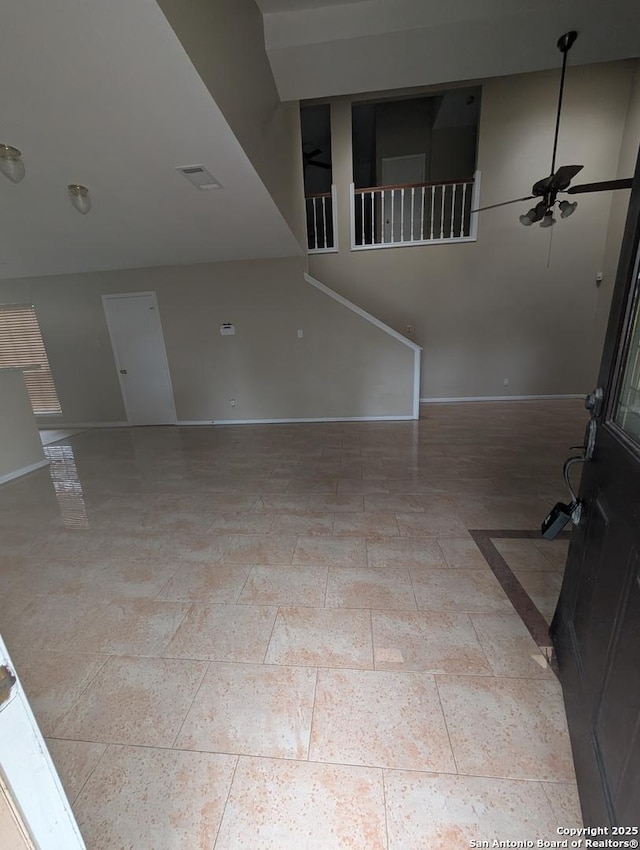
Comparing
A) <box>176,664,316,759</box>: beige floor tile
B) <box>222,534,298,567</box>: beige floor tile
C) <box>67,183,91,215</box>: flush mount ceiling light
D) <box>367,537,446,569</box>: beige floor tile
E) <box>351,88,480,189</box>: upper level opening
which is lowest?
<box>222,534,298,567</box>: beige floor tile

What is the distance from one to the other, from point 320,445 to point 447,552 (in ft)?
7.75

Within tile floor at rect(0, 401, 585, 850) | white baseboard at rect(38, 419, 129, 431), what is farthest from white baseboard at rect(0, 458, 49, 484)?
white baseboard at rect(38, 419, 129, 431)

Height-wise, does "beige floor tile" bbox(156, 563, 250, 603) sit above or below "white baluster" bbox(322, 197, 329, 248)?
below

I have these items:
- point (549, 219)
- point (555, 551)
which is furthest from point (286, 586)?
point (549, 219)

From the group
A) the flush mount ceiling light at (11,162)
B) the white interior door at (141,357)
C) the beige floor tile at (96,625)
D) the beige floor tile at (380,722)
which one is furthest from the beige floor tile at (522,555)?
the white interior door at (141,357)

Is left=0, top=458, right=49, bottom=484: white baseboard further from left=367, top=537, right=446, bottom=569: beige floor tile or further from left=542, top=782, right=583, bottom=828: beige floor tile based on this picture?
left=542, top=782, right=583, bottom=828: beige floor tile

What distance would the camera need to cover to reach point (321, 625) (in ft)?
5.18

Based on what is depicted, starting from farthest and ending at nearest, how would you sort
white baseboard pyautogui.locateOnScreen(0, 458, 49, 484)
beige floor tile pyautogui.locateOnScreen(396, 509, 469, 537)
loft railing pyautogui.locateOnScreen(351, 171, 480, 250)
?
loft railing pyautogui.locateOnScreen(351, 171, 480, 250), white baseboard pyautogui.locateOnScreen(0, 458, 49, 484), beige floor tile pyautogui.locateOnScreen(396, 509, 469, 537)

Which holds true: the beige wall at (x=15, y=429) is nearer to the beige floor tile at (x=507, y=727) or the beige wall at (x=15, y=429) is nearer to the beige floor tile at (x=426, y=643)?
the beige floor tile at (x=426, y=643)

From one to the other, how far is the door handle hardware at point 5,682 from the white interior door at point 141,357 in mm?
5482

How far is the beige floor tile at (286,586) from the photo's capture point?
5.71 feet

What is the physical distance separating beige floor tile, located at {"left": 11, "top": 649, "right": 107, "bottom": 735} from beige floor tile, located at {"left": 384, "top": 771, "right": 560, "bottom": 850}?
1.22 meters

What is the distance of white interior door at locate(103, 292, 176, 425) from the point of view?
521 centimetres

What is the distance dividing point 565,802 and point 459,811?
1.03 feet
